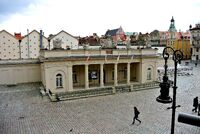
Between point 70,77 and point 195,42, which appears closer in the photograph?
point 70,77

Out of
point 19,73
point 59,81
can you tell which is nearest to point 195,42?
point 59,81

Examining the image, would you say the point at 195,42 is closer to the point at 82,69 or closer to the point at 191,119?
the point at 82,69

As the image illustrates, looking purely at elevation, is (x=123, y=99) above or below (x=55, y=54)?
below

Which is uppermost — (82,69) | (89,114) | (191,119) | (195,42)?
(195,42)

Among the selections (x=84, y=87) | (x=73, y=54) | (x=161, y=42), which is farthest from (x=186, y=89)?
(x=161, y=42)

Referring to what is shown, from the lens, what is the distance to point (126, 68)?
31.0 m

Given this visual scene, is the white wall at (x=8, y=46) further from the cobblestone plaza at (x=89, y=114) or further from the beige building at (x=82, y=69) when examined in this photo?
the cobblestone plaza at (x=89, y=114)

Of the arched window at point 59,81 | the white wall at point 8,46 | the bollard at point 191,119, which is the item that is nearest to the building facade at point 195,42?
the white wall at point 8,46

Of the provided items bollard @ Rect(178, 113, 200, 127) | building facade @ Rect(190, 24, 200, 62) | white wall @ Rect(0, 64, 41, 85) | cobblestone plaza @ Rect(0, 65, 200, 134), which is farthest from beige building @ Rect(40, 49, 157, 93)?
building facade @ Rect(190, 24, 200, 62)

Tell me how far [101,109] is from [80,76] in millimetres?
10222

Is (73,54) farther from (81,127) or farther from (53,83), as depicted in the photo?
(81,127)

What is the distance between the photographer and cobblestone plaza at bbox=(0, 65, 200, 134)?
14.1 metres

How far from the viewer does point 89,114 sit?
57.0 feet

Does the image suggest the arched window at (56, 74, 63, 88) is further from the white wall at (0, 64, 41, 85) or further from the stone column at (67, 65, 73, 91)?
the white wall at (0, 64, 41, 85)
